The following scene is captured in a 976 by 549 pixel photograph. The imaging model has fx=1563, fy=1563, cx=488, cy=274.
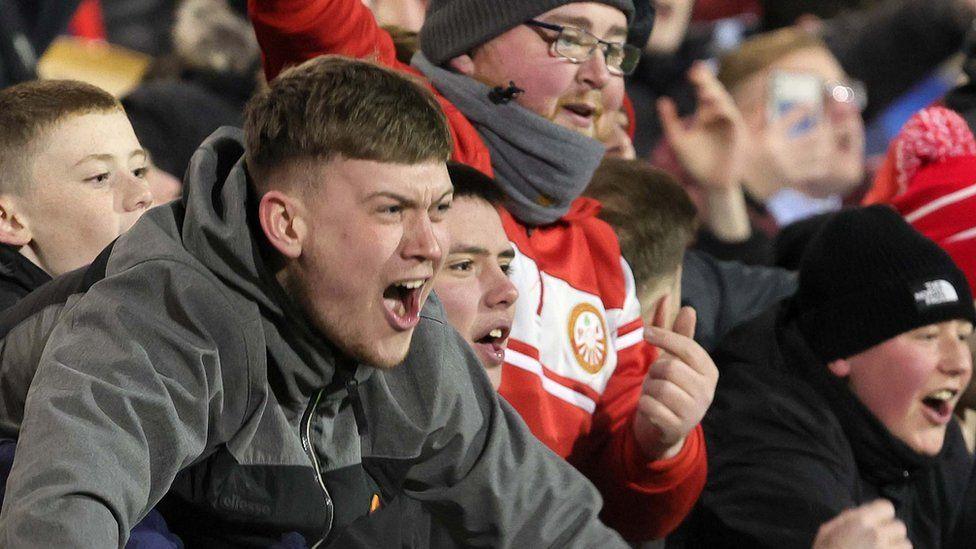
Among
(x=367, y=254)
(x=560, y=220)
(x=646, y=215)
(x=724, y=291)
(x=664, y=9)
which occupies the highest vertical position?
(x=367, y=254)

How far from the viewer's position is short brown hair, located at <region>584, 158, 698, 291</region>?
359 centimetres

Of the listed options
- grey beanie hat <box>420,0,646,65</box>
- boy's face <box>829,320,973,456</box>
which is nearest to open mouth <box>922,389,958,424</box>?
boy's face <box>829,320,973,456</box>

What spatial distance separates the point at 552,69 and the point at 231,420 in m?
1.30

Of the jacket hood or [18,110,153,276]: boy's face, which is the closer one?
the jacket hood

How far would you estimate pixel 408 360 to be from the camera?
2.41 meters

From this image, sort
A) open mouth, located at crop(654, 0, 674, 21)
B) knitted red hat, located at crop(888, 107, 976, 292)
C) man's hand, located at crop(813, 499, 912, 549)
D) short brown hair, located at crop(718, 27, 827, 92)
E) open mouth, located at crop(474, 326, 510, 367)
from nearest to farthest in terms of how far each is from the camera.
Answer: man's hand, located at crop(813, 499, 912, 549) < open mouth, located at crop(474, 326, 510, 367) < knitted red hat, located at crop(888, 107, 976, 292) < short brown hair, located at crop(718, 27, 827, 92) < open mouth, located at crop(654, 0, 674, 21)

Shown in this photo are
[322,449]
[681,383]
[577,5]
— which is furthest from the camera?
[577,5]

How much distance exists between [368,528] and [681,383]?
722 mm

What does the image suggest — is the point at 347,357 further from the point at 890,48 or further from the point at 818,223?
the point at 890,48

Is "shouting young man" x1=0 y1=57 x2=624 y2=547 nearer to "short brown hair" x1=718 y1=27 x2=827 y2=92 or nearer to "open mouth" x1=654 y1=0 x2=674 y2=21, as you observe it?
"short brown hair" x1=718 y1=27 x2=827 y2=92

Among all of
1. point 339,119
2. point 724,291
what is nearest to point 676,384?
point 339,119

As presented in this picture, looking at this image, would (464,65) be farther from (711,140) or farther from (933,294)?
(711,140)

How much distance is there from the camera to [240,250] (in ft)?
7.15

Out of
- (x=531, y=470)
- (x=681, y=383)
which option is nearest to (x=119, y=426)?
(x=531, y=470)
